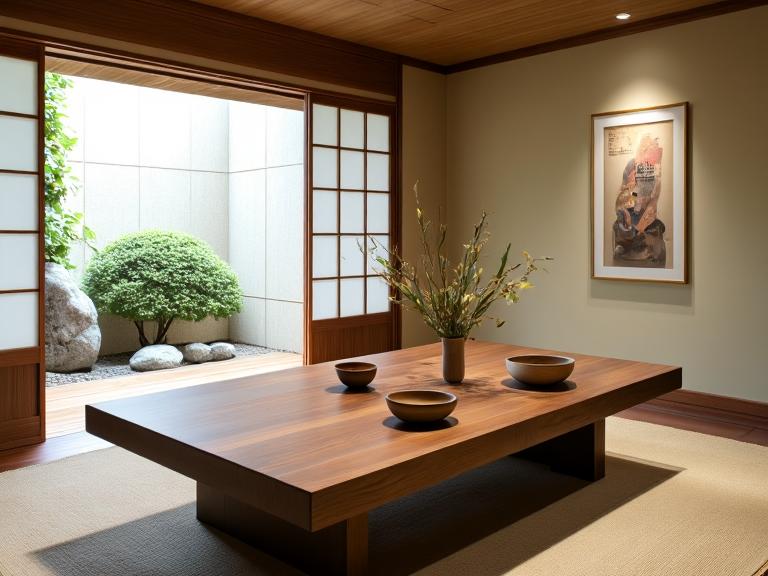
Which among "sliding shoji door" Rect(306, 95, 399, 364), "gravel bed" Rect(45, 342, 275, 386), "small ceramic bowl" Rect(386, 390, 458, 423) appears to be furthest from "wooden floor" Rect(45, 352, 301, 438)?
"small ceramic bowl" Rect(386, 390, 458, 423)

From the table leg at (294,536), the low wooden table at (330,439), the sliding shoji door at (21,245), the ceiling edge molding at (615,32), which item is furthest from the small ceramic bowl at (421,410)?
the ceiling edge molding at (615,32)

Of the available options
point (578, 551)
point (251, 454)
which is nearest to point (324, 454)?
point (251, 454)

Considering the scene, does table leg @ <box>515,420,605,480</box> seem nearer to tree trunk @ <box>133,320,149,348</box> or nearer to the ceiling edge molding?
the ceiling edge molding

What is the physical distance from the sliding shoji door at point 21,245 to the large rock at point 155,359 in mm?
2238

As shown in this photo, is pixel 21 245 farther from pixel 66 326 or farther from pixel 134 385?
pixel 66 326

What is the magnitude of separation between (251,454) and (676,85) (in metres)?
3.73

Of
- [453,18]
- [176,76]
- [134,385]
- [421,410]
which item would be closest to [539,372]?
[421,410]

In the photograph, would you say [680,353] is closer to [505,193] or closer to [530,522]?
[505,193]

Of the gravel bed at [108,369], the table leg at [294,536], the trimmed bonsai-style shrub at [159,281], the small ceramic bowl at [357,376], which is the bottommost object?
the table leg at [294,536]

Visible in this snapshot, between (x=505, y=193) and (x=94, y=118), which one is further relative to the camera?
(x=94, y=118)

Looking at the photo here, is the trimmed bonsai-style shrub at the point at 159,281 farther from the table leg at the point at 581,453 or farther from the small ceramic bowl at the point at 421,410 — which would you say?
the small ceramic bowl at the point at 421,410

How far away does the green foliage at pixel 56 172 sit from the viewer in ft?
18.3

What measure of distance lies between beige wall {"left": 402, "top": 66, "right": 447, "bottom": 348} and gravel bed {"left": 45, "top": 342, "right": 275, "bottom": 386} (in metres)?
1.70

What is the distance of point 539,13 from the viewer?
4.50 meters
